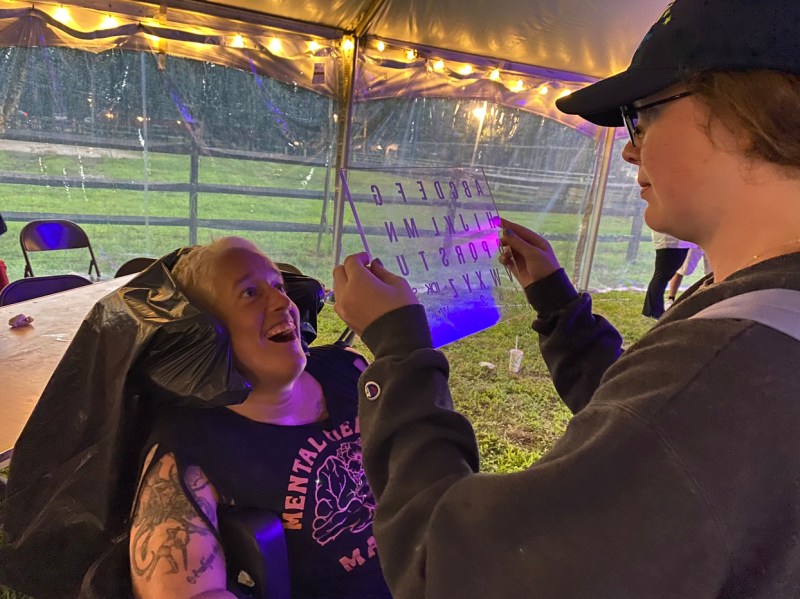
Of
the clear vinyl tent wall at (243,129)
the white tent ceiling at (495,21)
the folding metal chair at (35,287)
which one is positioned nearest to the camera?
the folding metal chair at (35,287)

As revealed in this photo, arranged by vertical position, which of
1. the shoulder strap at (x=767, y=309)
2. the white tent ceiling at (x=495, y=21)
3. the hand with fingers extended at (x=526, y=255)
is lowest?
the hand with fingers extended at (x=526, y=255)

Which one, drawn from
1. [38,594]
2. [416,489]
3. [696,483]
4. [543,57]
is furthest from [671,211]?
[543,57]

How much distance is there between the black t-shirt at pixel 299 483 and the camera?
1.40 meters

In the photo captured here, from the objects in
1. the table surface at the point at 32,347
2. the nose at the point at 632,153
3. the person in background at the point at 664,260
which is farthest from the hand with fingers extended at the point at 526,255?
the person in background at the point at 664,260

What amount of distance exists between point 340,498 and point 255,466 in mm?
266

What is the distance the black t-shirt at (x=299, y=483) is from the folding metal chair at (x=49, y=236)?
398 centimetres

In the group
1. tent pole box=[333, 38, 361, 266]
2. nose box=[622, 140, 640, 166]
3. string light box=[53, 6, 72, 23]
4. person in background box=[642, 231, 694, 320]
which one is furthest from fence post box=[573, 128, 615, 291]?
nose box=[622, 140, 640, 166]

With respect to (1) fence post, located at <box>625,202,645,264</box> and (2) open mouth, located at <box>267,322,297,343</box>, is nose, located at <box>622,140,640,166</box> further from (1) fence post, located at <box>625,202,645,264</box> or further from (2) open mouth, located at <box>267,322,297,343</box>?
(1) fence post, located at <box>625,202,645,264</box>

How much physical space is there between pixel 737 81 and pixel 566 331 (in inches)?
32.3

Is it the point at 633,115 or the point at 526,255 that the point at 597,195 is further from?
the point at 633,115

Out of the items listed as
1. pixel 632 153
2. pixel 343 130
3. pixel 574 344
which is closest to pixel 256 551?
pixel 574 344

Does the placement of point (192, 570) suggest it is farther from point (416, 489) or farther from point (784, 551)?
point (784, 551)

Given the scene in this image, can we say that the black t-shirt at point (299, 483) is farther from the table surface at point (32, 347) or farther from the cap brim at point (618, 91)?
the cap brim at point (618, 91)

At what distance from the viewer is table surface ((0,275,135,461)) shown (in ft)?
6.23
